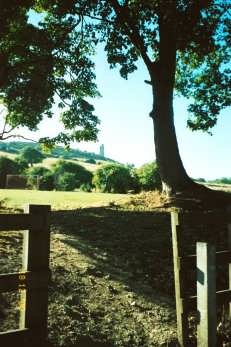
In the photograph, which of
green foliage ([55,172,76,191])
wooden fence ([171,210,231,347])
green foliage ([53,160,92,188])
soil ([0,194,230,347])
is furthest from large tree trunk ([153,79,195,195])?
green foliage ([53,160,92,188])

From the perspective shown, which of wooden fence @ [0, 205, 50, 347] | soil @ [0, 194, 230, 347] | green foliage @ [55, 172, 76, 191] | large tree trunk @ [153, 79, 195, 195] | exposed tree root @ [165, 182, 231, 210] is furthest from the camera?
green foliage @ [55, 172, 76, 191]

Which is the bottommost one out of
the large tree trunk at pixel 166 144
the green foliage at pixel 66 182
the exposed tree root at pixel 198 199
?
the exposed tree root at pixel 198 199

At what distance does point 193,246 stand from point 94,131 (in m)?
11.0

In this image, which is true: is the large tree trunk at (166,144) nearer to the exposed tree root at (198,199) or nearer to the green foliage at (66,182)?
the exposed tree root at (198,199)

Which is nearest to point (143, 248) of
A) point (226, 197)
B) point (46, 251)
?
point (46, 251)

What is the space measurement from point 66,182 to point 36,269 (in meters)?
57.4

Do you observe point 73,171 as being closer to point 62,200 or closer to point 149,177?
point 149,177

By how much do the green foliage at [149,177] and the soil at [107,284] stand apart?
1044 inches

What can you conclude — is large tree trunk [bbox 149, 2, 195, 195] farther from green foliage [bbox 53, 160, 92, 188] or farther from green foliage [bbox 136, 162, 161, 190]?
green foliage [bbox 53, 160, 92, 188]

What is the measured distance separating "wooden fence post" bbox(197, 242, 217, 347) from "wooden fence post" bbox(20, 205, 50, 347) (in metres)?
2.43

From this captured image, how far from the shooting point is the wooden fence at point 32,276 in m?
5.51

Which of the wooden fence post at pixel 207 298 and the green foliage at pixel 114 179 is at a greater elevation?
the green foliage at pixel 114 179

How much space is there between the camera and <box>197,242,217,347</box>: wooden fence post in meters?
6.59

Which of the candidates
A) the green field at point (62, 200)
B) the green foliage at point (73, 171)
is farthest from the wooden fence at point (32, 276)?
the green foliage at point (73, 171)
